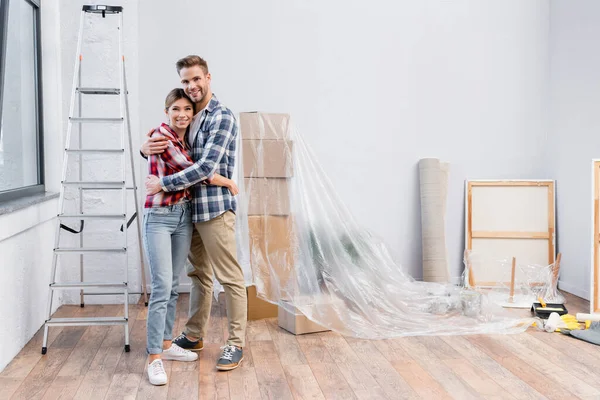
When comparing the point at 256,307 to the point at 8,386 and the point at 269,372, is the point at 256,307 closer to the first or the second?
the point at 269,372

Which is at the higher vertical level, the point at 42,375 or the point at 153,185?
the point at 153,185

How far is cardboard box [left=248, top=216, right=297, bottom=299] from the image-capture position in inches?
142

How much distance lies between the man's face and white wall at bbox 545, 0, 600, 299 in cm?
280

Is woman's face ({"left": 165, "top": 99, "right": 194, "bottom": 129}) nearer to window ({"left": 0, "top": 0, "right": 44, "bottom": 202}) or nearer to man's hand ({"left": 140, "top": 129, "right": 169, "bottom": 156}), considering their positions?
man's hand ({"left": 140, "top": 129, "right": 169, "bottom": 156})

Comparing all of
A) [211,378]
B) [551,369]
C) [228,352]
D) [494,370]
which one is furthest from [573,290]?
[211,378]

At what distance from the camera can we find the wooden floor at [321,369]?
8.92 feet

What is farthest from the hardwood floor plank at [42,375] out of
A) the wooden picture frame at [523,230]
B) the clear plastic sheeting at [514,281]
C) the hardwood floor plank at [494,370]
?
the wooden picture frame at [523,230]

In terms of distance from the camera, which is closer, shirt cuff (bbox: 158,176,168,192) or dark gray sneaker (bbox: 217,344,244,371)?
shirt cuff (bbox: 158,176,168,192)

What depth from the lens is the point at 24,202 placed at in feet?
11.0

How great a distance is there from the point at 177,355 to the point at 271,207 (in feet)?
3.27

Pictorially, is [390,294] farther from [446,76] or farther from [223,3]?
[223,3]

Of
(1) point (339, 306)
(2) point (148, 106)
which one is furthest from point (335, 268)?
(2) point (148, 106)

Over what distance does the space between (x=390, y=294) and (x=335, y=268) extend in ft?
1.28

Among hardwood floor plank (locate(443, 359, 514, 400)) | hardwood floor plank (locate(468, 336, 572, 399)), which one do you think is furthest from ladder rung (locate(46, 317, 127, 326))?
hardwood floor plank (locate(468, 336, 572, 399))
